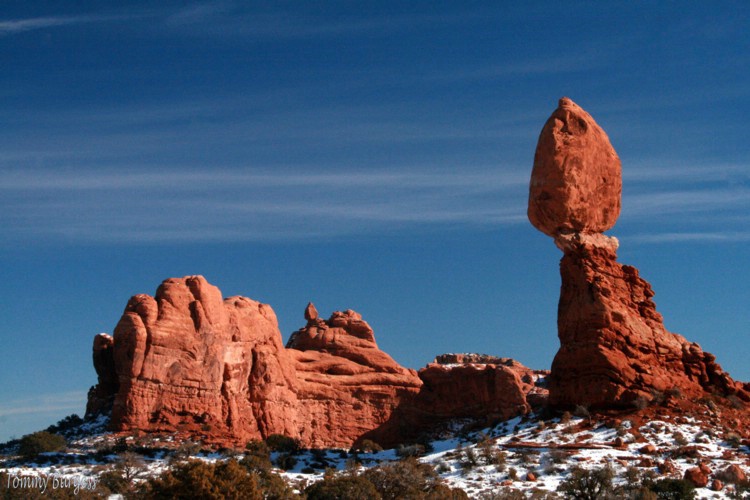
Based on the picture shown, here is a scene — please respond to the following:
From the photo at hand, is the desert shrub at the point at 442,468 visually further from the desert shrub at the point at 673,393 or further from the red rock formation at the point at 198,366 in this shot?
the red rock formation at the point at 198,366

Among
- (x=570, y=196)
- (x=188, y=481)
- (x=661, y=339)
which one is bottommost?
(x=188, y=481)

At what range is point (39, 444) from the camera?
170ft

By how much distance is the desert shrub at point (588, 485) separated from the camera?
3869cm

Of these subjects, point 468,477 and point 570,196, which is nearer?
point 468,477

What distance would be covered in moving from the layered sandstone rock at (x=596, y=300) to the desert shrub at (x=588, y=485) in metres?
9.55

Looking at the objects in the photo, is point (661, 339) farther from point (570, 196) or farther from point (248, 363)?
point (248, 363)

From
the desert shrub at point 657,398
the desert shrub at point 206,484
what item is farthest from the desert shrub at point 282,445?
the desert shrub at point 657,398

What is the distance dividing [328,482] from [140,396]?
755 inches

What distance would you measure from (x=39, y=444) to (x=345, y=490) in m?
20.5

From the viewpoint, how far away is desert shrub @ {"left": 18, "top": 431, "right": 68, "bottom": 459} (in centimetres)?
5150

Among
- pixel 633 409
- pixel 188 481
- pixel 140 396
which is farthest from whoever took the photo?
pixel 140 396

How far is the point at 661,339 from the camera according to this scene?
170 ft

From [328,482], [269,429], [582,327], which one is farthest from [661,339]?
[269,429]

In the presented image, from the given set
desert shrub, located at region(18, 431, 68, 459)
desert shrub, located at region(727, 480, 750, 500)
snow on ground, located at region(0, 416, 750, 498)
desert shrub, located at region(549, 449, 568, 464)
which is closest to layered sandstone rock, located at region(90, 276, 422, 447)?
desert shrub, located at region(18, 431, 68, 459)
